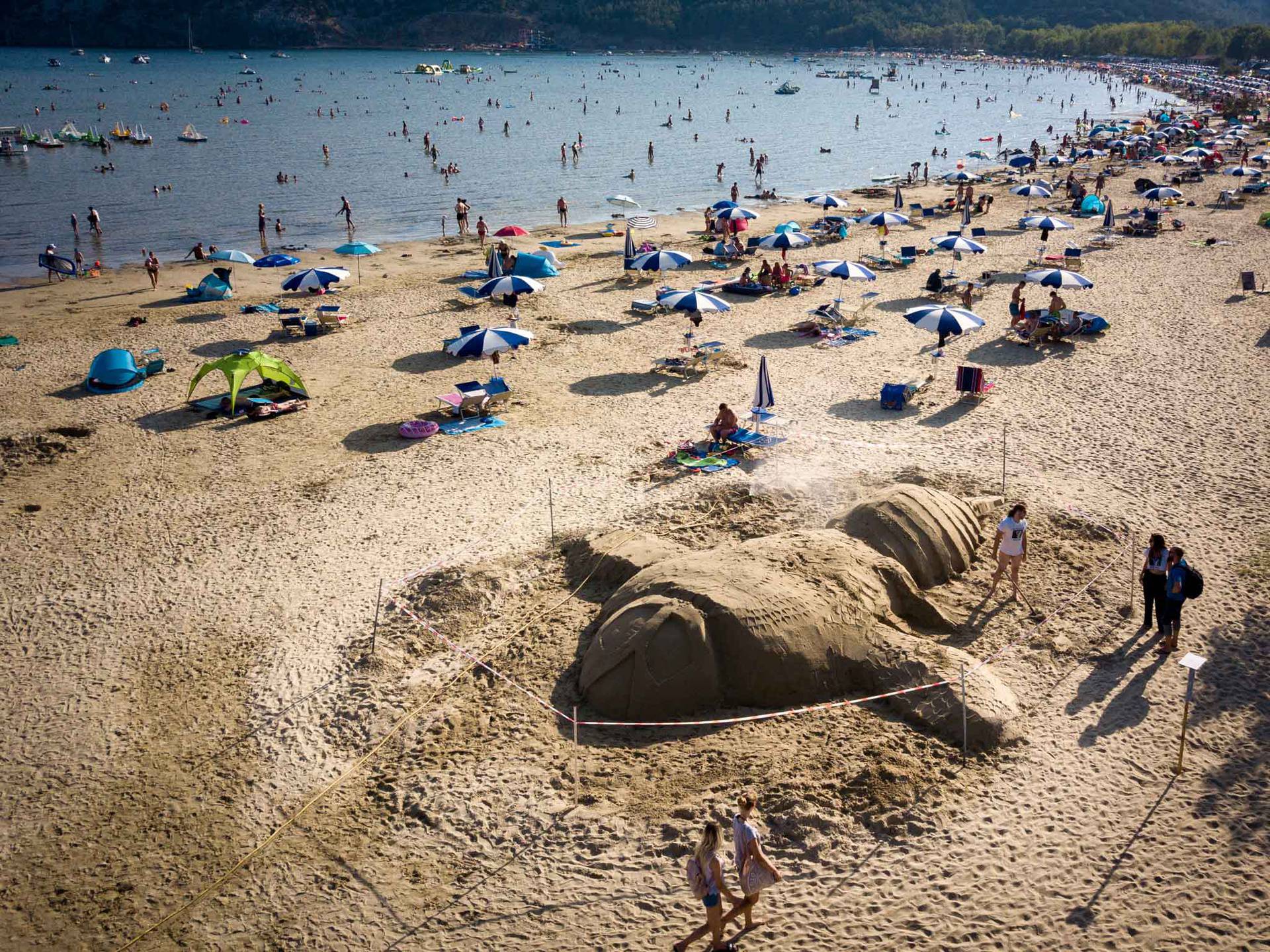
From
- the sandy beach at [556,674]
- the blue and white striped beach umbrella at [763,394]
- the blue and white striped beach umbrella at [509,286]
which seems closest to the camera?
the sandy beach at [556,674]

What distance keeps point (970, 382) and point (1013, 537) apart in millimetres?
8157

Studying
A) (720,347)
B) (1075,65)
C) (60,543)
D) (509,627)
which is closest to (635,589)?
(509,627)

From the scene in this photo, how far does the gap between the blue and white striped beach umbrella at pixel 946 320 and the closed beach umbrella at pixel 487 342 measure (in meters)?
9.16

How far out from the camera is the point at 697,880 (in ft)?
24.2

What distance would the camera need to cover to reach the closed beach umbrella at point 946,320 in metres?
21.2

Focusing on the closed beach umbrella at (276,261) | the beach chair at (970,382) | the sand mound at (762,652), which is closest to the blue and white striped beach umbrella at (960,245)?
the beach chair at (970,382)

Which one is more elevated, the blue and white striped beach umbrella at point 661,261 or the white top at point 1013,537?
the blue and white striped beach umbrella at point 661,261

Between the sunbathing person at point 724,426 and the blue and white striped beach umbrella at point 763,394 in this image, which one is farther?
the blue and white striped beach umbrella at point 763,394

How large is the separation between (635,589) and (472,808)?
3.27m

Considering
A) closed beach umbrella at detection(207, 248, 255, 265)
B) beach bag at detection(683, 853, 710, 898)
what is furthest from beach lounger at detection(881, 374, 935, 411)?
closed beach umbrella at detection(207, 248, 255, 265)

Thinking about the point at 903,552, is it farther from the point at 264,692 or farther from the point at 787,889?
the point at 264,692

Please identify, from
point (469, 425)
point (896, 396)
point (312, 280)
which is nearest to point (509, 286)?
point (312, 280)

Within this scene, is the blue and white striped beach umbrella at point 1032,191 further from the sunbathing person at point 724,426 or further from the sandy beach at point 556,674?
the sunbathing person at point 724,426

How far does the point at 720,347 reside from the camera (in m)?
23.4
